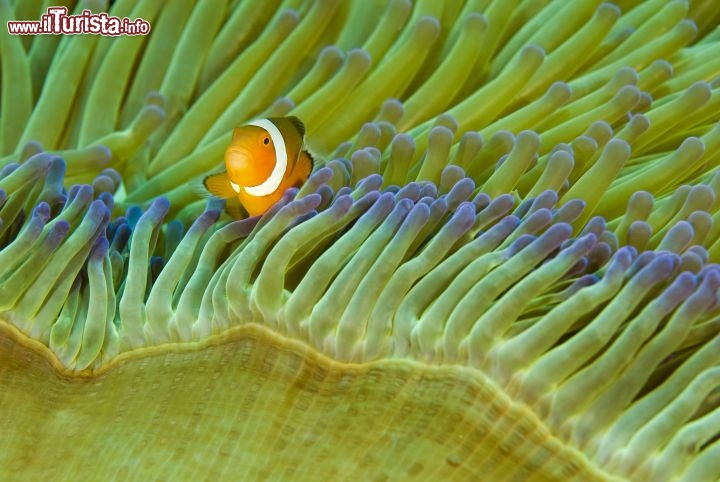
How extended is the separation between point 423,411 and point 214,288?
1.06 ft

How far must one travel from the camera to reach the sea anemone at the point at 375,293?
0.89m

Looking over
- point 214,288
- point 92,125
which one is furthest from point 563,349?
point 92,125

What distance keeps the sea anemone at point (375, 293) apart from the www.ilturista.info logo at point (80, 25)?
0.13 metres

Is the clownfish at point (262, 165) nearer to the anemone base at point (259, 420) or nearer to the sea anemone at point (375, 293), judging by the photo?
the sea anemone at point (375, 293)

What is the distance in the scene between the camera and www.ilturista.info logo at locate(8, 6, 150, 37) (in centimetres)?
163

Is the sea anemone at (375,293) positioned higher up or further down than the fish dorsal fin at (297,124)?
further down

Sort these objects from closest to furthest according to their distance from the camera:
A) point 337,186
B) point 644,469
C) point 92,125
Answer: point 644,469, point 337,186, point 92,125

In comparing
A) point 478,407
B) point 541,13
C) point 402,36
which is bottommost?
point 478,407

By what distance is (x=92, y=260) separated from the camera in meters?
1.12

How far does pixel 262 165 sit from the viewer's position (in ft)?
3.95

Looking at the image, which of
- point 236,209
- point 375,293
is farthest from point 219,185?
point 375,293

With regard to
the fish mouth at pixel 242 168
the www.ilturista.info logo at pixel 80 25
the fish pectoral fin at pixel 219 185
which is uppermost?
the www.ilturista.info logo at pixel 80 25

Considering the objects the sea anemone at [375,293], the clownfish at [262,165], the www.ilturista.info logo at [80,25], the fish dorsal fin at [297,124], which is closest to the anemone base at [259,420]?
the sea anemone at [375,293]

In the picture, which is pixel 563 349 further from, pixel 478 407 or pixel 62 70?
pixel 62 70
